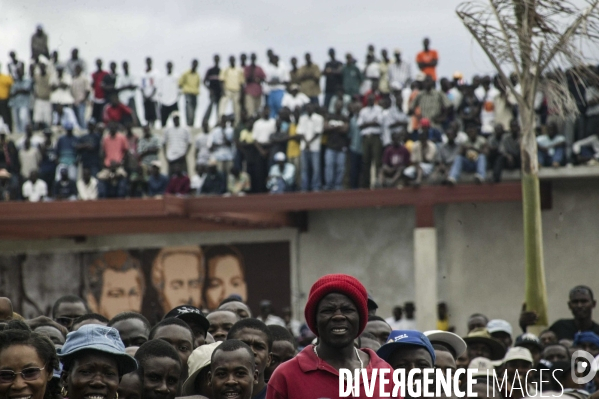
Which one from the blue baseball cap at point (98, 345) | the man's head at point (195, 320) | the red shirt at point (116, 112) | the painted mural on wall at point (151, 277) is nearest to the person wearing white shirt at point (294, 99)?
the painted mural on wall at point (151, 277)

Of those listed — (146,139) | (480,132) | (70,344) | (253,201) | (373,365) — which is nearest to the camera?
(373,365)

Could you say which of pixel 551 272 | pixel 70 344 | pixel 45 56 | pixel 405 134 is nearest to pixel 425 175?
pixel 405 134

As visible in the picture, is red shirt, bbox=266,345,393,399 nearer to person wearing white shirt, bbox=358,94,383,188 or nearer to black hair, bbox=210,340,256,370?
black hair, bbox=210,340,256,370

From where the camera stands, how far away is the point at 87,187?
62.9 feet

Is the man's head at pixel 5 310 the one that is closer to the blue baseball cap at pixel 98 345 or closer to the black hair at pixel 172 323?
the black hair at pixel 172 323

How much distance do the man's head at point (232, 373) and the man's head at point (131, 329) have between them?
4.22 ft

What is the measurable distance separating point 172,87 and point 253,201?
11.0ft

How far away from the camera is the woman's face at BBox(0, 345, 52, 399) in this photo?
14.7ft


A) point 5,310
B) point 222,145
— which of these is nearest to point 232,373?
point 5,310

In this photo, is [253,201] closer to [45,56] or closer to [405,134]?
[405,134]

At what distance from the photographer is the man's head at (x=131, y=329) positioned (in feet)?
21.7

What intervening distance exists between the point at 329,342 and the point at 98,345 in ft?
3.53

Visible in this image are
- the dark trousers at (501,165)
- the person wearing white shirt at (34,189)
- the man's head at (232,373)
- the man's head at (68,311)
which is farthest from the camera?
the person wearing white shirt at (34,189)

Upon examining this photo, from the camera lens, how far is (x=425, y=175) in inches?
690
